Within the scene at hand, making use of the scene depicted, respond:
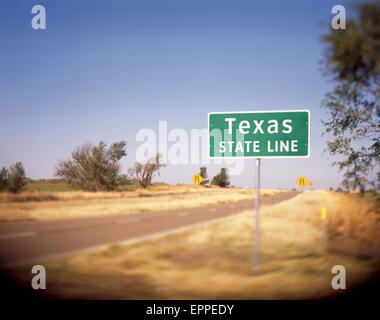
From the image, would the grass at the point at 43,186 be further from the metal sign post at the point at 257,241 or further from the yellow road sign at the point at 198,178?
the yellow road sign at the point at 198,178

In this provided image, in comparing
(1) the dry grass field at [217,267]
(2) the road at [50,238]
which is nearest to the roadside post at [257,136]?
(1) the dry grass field at [217,267]

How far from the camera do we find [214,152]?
19.5 ft

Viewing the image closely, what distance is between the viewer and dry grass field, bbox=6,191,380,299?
14.1 feet

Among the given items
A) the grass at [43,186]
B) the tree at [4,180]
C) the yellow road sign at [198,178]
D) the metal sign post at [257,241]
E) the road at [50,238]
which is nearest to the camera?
the road at [50,238]

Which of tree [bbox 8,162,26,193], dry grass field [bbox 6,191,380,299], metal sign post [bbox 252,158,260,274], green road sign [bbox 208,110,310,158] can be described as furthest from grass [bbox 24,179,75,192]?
metal sign post [bbox 252,158,260,274]

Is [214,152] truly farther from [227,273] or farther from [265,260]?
[265,260]

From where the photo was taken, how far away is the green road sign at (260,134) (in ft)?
19.0

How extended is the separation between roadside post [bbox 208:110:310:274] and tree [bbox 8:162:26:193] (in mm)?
3152

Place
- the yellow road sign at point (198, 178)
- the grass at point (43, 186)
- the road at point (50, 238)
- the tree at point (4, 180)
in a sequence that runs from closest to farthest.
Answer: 1. the road at point (50, 238)
2. the tree at point (4, 180)
3. the grass at point (43, 186)
4. the yellow road sign at point (198, 178)

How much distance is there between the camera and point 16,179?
16.3ft

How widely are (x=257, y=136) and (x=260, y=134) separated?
0.21 ft
